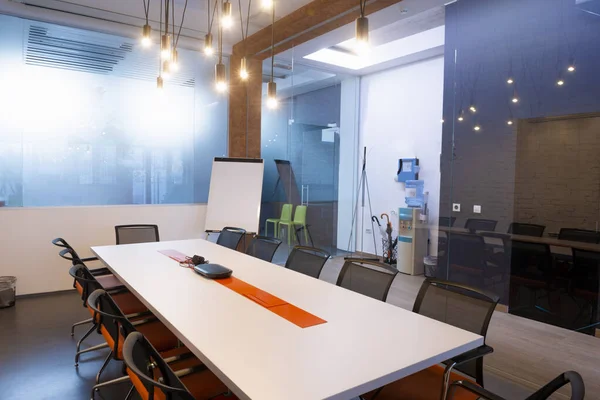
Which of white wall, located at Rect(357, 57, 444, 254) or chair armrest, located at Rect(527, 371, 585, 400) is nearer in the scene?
chair armrest, located at Rect(527, 371, 585, 400)

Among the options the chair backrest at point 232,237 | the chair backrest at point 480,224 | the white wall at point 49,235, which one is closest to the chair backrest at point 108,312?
the chair backrest at point 232,237

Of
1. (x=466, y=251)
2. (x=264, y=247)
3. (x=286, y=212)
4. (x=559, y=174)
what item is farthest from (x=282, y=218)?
(x=559, y=174)

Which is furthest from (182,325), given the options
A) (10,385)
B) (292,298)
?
(10,385)

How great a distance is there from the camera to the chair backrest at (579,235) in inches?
119

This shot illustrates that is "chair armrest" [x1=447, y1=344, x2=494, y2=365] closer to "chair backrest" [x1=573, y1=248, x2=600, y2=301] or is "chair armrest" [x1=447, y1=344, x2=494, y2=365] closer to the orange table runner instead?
the orange table runner

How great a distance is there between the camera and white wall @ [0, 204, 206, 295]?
4.97 meters

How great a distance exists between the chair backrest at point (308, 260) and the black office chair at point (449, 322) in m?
0.95

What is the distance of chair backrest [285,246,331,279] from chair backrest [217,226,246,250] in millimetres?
1123

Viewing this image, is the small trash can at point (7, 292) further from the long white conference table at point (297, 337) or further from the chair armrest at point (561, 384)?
the chair armrest at point (561, 384)

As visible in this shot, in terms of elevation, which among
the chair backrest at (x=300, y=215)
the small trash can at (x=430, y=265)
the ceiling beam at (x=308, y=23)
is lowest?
the small trash can at (x=430, y=265)

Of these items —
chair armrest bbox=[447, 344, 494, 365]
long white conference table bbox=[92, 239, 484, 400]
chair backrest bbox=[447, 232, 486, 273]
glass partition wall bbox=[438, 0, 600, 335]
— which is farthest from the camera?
chair backrest bbox=[447, 232, 486, 273]

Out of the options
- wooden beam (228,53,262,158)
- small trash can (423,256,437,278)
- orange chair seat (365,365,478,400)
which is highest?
wooden beam (228,53,262,158)

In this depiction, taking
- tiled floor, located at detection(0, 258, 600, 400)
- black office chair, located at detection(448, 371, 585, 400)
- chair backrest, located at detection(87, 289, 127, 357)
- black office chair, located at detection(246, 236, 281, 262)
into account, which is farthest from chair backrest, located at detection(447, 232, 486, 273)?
chair backrest, located at detection(87, 289, 127, 357)

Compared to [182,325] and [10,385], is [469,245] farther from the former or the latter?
[10,385]
